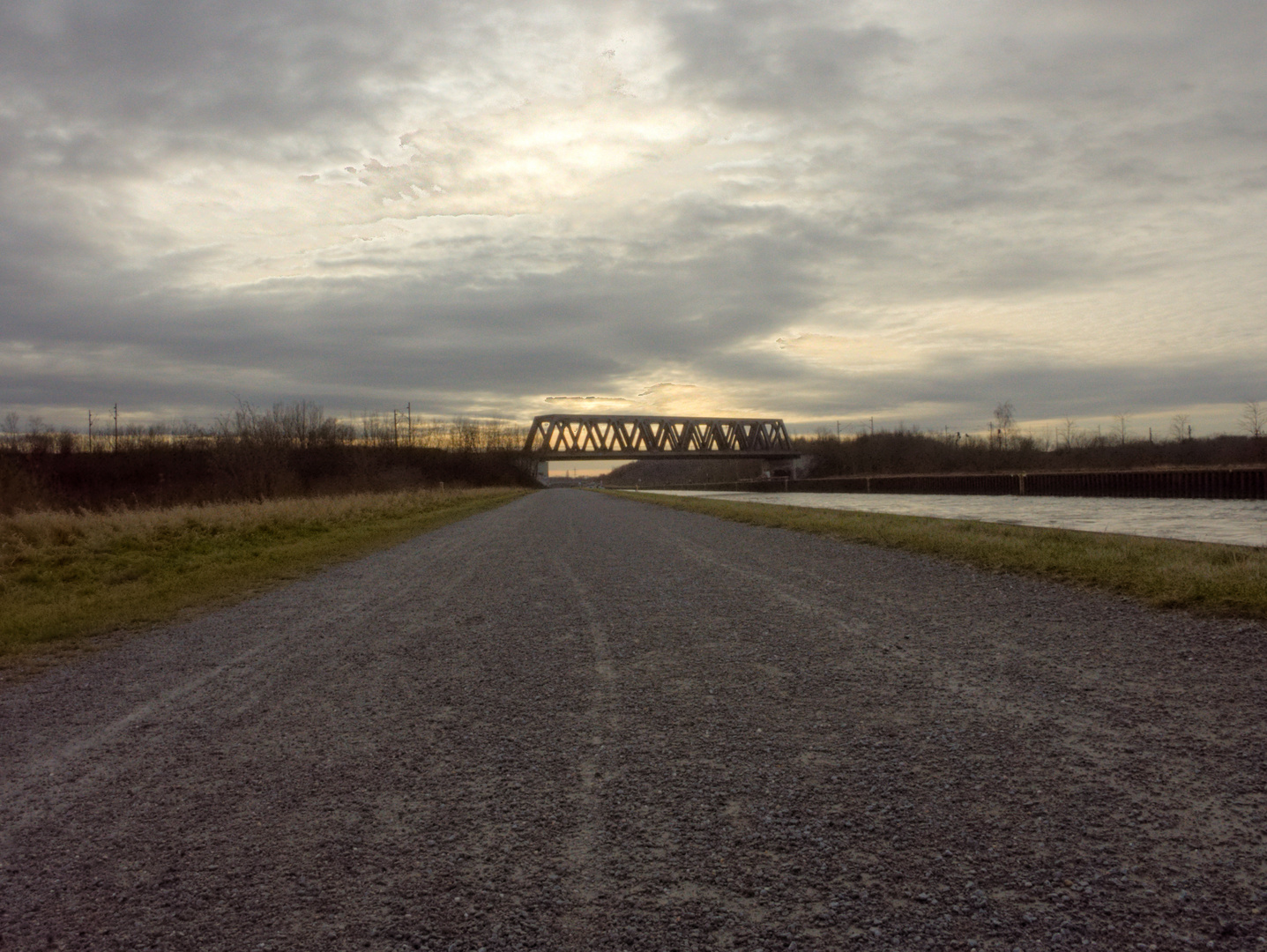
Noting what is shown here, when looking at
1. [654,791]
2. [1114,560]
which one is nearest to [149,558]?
[654,791]

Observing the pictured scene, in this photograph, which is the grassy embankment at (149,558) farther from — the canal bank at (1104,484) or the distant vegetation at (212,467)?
the canal bank at (1104,484)

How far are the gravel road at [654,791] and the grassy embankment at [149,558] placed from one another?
2.90 m

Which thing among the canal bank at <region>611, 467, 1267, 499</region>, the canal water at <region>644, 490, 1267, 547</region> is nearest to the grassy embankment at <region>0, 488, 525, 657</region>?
the canal water at <region>644, 490, 1267, 547</region>

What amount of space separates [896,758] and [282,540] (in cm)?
2078

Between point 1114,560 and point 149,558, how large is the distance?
1735 cm

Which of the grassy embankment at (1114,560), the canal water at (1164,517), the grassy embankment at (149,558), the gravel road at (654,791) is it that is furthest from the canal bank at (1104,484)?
the gravel road at (654,791)

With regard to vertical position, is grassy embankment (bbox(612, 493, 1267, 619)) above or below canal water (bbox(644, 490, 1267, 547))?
above

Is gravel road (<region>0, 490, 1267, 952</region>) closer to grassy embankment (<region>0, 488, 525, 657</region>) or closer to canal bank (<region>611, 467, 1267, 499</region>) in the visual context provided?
grassy embankment (<region>0, 488, 525, 657</region>)

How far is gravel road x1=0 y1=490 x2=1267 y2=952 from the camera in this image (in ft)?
9.16

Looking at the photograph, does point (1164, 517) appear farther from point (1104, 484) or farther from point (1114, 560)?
point (1104, 484)

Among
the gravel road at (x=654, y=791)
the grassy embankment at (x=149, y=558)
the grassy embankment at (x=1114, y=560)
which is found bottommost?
the grassy embankment at (x=149, y=558)

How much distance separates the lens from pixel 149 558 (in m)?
17.0

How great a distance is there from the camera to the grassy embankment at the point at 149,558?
1018 centimetres

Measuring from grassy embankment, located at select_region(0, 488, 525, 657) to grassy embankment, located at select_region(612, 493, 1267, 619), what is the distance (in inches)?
438
